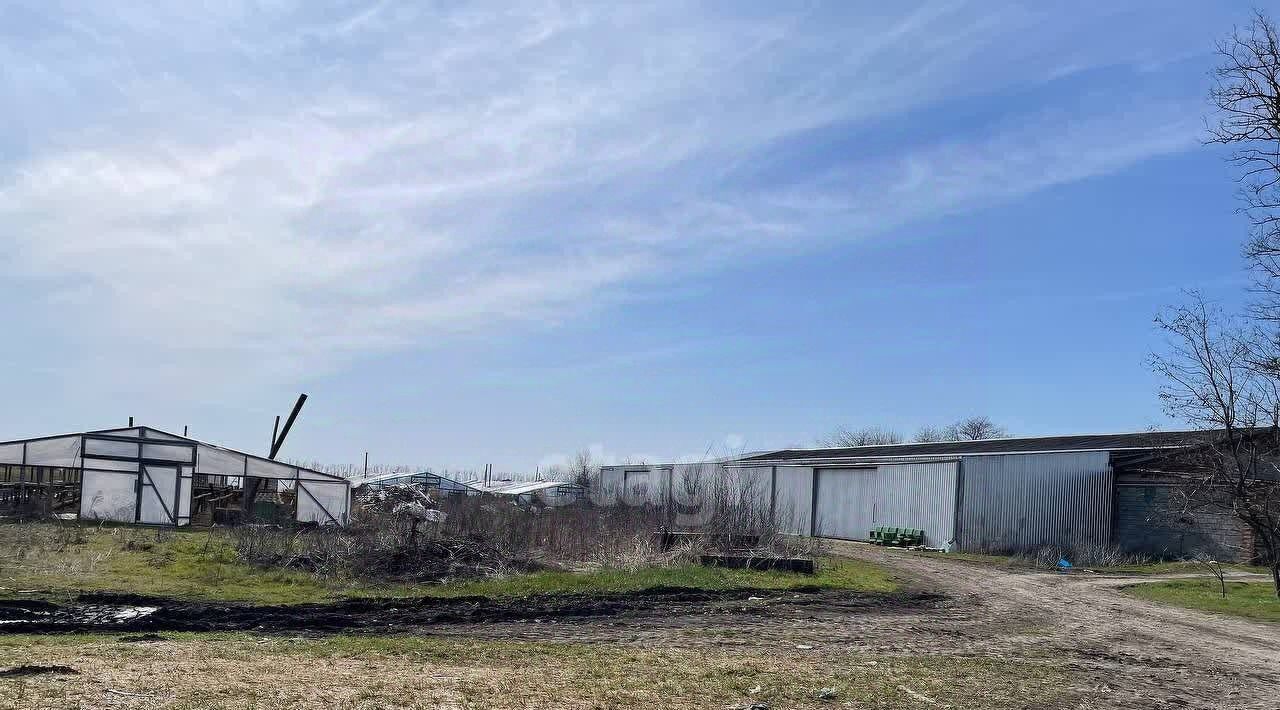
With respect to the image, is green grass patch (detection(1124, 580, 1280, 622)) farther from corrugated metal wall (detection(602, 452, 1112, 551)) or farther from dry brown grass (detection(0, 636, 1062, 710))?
dry brown grass (detection(0, 636, 1062, 710))

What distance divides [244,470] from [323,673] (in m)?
28.4

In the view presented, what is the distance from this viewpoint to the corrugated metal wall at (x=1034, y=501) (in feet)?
115

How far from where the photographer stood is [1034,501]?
3606 cm

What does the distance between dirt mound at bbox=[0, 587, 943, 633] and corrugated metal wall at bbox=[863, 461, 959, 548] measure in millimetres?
17901

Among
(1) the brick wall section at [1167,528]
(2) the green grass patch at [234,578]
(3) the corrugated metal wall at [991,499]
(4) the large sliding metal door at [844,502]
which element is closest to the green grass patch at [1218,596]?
(2) the green grass patch at [234,578]

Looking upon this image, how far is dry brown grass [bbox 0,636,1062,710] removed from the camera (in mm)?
9125

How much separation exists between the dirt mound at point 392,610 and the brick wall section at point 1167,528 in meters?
17.0

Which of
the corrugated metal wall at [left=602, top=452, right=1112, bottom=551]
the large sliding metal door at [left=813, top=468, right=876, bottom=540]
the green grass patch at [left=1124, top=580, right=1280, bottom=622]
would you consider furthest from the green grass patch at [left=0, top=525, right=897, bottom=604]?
the large sliding metal door at [left=813, top=468, right=876, bottom=540]

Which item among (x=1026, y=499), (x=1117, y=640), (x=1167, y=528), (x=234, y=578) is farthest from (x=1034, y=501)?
(x=234, y=578)

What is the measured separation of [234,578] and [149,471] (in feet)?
56.1

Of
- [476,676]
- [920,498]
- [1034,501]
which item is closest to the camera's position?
[476,676]

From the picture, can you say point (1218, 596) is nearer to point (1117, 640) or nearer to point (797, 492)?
point (1117, 640)

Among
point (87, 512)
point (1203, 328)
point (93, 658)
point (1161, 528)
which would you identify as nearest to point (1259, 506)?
point (1203, 328)

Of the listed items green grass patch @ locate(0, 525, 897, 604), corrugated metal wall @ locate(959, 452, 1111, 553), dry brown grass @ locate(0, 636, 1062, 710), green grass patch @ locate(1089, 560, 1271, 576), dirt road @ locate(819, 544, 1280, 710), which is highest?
corrugated metal wall @ locate(959, 452, 1111, 553)
